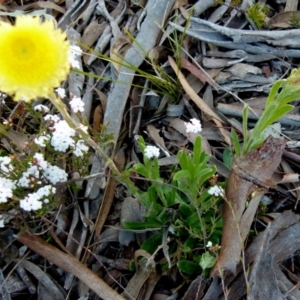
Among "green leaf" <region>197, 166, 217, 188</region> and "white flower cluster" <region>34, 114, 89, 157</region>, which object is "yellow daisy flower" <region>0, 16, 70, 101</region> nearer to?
"white flower cluster" <region>34, 114, 89, 157</region>

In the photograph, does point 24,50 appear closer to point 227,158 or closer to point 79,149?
point 79,149

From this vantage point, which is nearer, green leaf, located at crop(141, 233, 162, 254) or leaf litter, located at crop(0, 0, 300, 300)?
leaf litter, located at crop(0, 0, 300, 300)

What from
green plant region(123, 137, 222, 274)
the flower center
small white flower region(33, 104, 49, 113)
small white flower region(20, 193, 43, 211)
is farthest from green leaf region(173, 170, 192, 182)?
the flower center

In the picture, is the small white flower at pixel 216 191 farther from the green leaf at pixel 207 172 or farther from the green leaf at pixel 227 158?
the green leaf at pixel 227 158

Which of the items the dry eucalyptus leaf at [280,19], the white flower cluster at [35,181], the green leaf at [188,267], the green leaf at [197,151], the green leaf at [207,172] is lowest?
the green leaf at [188,267]

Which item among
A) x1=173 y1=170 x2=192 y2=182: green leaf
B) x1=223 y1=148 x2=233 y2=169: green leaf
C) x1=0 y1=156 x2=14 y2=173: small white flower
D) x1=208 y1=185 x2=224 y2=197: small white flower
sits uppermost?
x1=0 y1=156 x2=14 y2=173: small white flower

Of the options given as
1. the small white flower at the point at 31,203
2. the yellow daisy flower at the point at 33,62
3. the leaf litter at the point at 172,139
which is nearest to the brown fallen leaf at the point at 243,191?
the leaf litter at the point at 172,139
